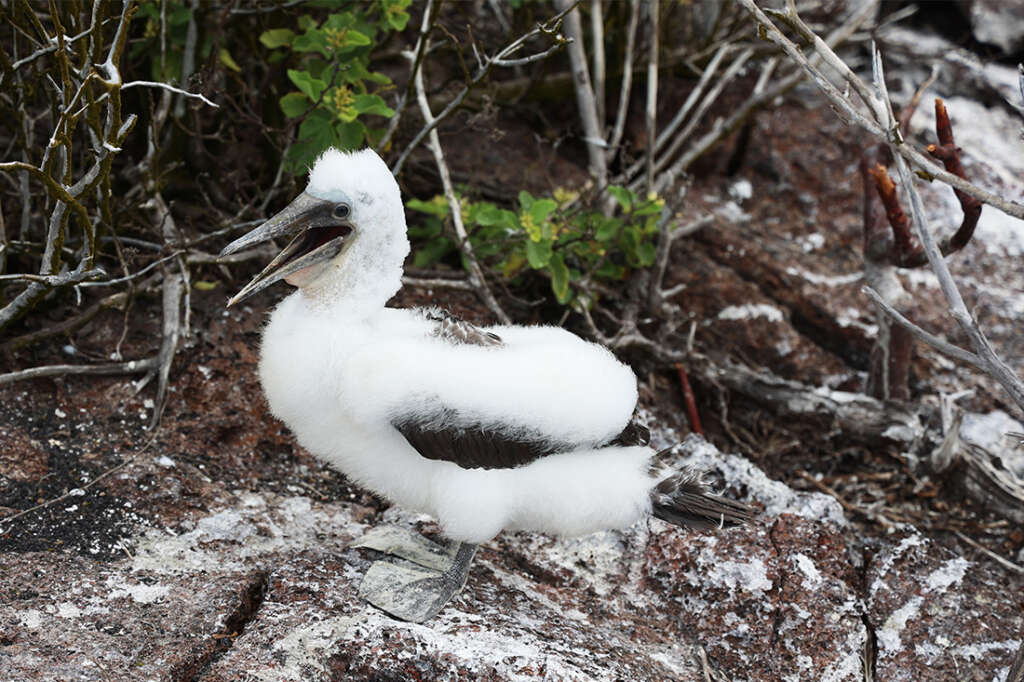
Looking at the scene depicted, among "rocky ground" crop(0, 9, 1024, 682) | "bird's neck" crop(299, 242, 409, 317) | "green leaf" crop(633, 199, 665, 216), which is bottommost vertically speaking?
"rocky ground" crop(0, 9, 1024, 682)

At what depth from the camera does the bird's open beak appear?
1972 mm

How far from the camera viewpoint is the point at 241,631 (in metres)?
1.95

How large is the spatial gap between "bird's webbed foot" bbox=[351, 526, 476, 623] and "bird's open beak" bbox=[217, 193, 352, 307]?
0.69 m

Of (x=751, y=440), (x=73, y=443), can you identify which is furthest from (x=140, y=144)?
(x=751, y=440)

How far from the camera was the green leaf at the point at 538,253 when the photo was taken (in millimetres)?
2920

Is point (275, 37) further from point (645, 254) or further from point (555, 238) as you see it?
point (645, 254)

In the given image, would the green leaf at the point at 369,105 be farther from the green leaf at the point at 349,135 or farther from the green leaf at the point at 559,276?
the green leaf at the point at 559,276

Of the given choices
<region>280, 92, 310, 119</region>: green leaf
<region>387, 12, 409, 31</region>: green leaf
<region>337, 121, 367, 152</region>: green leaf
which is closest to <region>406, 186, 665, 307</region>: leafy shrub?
<region>337, 121, 367, 152</region>: green leaf

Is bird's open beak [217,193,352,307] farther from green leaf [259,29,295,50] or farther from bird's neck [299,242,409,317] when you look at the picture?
green leaf [259,29,295,50]

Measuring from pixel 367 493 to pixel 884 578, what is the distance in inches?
54.2

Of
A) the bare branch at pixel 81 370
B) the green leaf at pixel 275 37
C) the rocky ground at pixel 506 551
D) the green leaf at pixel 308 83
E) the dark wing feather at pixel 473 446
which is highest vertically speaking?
the green leaf at pixel 275 37

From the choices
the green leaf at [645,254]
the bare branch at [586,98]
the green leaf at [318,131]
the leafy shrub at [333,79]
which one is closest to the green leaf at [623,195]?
the green leaf at [645,254]

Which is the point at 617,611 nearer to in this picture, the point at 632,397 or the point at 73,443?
the point at 632,397

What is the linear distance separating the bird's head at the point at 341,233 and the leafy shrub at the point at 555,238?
2.98ft
